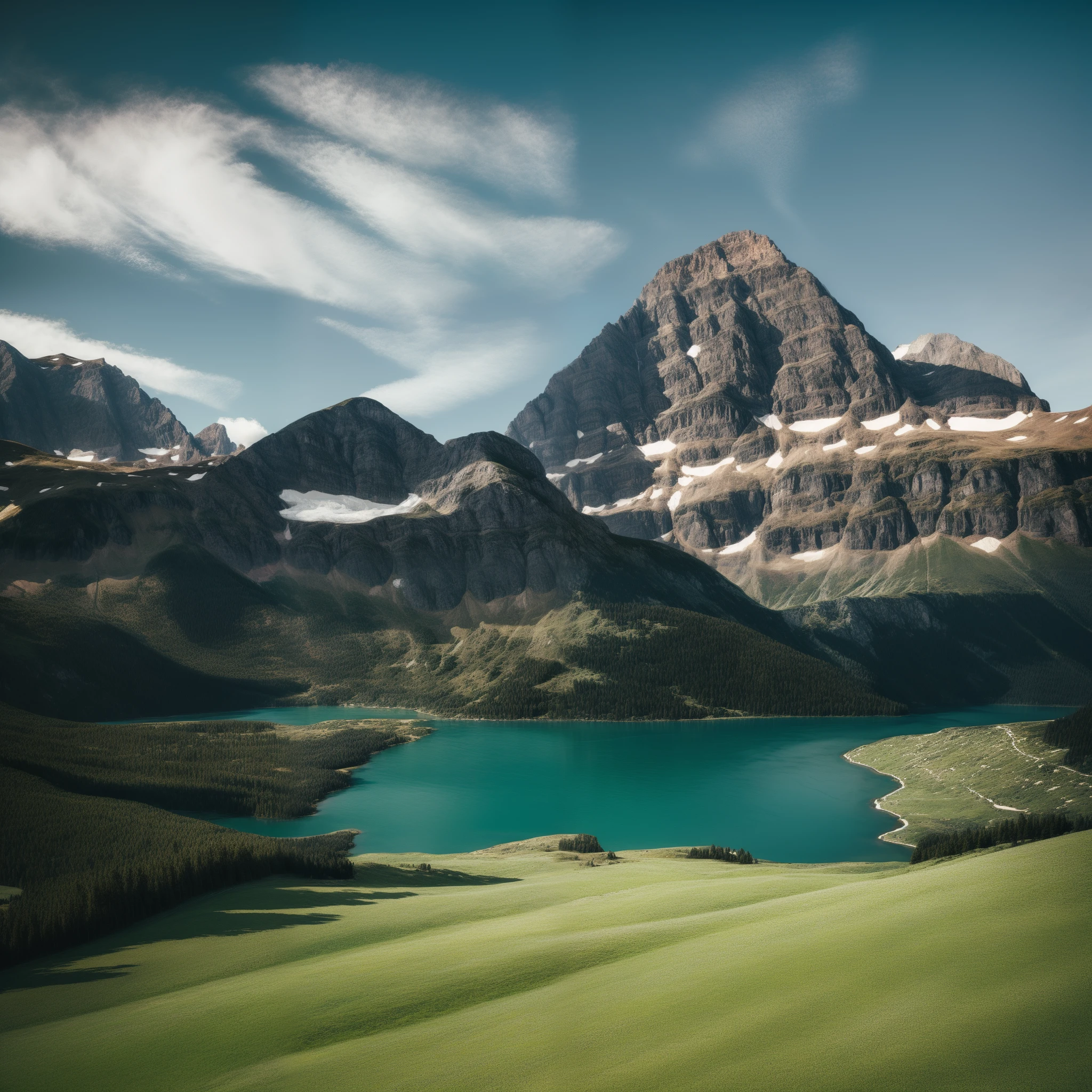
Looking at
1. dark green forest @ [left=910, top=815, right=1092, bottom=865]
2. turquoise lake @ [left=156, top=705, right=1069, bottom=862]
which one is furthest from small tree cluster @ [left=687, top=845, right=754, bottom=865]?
turquoise lake @ [left=156, top=705, right=1069, bottom=862]

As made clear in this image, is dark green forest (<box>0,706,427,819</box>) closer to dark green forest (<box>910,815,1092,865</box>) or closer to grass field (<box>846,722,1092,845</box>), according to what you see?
dark green forest (<box>910,815,1092,865</box>)

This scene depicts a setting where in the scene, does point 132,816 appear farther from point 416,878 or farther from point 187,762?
point 187,762

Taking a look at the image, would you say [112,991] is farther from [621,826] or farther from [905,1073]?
[621,826]

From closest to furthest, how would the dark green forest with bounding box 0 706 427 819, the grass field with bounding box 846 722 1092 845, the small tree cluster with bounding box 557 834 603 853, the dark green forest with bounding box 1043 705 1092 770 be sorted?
the small tree cluster with bounding box 557 834 603 853, the grass field with bounding box 846 722 1092 845, the dark green forest with bounding box 1043 705 1092 770, the dark green forest with bounding box 0 706 427 819

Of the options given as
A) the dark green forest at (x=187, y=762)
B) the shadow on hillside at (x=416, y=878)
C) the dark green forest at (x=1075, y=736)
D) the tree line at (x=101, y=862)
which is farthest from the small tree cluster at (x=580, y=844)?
the dark green forest at (x=1075, y=736)

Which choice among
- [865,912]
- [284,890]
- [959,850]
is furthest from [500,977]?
[959,850]

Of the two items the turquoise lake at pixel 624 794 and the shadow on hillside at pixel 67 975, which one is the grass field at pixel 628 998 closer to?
the shadow on hillside at pixel 67 975
